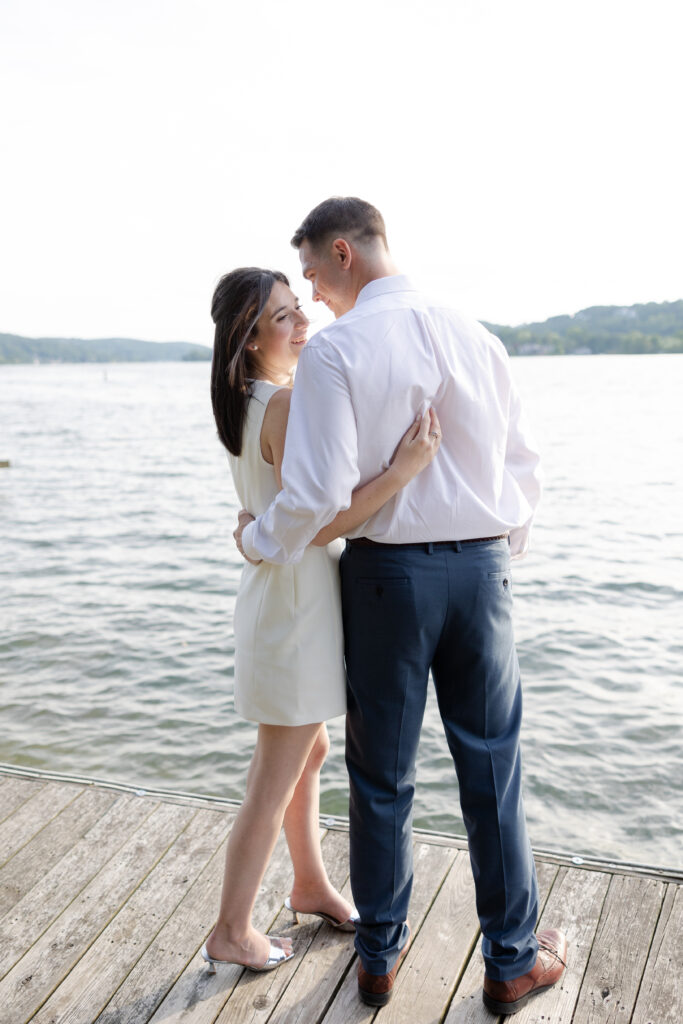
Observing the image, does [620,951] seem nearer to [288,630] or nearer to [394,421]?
[288,630]

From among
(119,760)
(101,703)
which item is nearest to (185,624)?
(101,703)

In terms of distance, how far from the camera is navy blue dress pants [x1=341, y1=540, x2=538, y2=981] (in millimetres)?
1962

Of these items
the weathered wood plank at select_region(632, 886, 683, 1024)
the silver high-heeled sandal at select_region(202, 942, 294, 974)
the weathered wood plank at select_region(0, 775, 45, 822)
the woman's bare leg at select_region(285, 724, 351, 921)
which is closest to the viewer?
the weathered wood plank at select_region(632, 886, 683, 1024)

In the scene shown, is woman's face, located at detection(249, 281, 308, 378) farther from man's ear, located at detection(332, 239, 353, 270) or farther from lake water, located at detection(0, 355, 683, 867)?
lake water, located at detection(0, 355, 683, 867)

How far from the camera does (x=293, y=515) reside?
6.20ft

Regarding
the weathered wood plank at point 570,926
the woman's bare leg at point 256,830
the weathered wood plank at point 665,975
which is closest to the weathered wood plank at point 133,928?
the woman's bare leg at point 256,830

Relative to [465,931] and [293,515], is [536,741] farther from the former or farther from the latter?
[293,515]

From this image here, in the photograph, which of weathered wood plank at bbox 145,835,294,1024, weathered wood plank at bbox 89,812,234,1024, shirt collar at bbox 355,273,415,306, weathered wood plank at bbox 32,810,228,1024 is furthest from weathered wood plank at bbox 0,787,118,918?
shirt collar at bbox 355,273,415,306

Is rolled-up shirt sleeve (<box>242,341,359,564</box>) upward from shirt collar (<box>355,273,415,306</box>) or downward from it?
downward

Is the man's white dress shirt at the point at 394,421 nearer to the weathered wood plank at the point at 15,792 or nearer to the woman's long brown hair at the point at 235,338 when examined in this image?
the woman's long brown hair at the point at 235,338

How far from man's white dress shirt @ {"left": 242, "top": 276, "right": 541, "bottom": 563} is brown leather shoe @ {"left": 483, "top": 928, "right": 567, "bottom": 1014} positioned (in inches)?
41.2

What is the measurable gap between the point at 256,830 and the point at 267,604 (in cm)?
56

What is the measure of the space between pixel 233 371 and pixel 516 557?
86cm

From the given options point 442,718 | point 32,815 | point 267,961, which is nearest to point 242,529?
point 442,718
